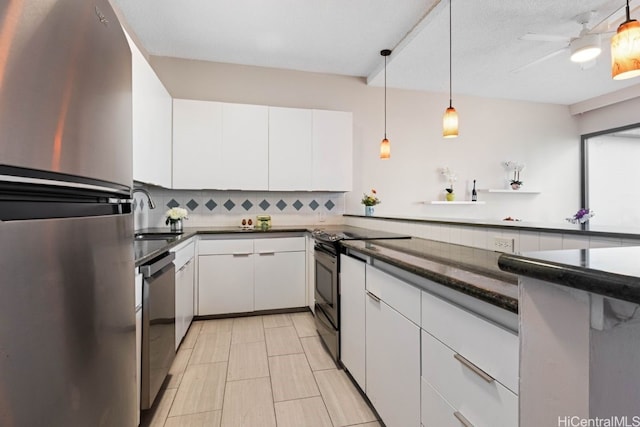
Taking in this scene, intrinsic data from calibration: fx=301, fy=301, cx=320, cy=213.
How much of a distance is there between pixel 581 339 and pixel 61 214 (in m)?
0.92

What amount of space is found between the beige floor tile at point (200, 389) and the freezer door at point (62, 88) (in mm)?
1457

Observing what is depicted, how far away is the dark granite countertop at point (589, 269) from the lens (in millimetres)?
359

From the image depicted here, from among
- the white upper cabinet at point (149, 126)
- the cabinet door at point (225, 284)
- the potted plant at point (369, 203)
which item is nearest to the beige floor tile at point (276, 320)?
the cabinet door at point (225, 284)

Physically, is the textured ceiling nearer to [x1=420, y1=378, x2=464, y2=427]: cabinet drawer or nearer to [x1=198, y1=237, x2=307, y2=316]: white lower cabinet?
[x1=198, y1=237, x2=307, y2=316]: white lower cabinet

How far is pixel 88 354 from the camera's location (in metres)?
0.67

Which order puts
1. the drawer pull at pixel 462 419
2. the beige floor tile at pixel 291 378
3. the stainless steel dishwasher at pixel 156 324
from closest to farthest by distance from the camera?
1. the drawer pull at pixel 462 419
2. the stainless steel dishwasher at pixel 156 324
3. the beige floor tile at pixel 291 378

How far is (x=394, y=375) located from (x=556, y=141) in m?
5.28

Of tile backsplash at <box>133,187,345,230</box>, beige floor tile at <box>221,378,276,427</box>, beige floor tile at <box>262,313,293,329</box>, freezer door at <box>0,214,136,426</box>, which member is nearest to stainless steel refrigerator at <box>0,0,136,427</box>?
freezer door at <box>0,214,136,426</box>

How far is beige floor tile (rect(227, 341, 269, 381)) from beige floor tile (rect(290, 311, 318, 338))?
387mm

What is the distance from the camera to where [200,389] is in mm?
1867

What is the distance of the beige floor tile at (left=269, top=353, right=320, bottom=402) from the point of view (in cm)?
182

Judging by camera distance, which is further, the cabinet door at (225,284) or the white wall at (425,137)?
the white wall at (425,137)

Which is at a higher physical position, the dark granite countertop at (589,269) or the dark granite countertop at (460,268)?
the dark granite countertop at (589,269)

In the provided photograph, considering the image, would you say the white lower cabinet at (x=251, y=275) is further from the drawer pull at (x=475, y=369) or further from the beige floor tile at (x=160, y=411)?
the drawer pull at (x=475, y=369)
